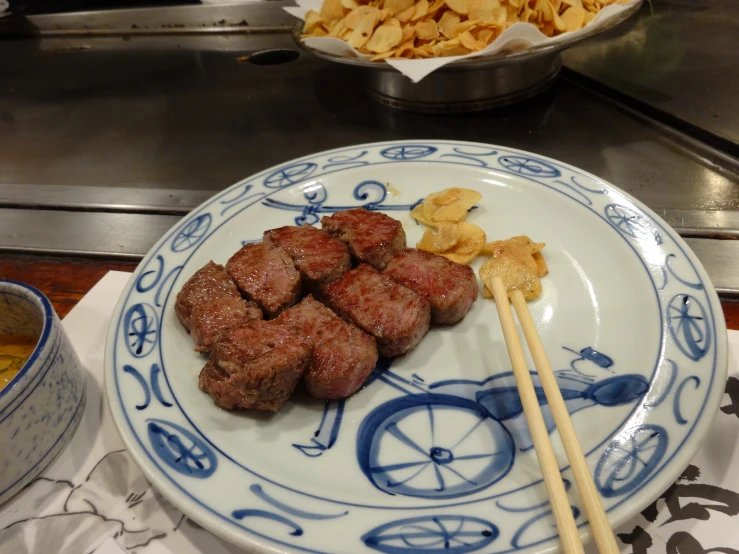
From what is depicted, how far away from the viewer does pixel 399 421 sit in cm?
167

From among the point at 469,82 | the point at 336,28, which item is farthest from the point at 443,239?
the point at 336,28

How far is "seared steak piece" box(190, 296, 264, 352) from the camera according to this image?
1832mm

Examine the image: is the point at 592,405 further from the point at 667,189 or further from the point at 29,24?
the point at 29,24

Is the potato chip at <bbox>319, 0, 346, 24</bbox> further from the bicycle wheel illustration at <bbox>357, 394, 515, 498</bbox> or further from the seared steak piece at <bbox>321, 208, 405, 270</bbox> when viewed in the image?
the bicycle wheel illustration at <bbox>357, 394, 515, 498</bbox>

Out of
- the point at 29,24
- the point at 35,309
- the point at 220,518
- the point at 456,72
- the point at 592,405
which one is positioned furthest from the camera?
the point at 29,24

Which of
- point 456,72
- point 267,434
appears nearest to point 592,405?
point 267,434

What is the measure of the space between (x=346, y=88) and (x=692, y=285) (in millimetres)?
3182

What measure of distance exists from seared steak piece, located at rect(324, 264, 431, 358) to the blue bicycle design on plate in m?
0.15

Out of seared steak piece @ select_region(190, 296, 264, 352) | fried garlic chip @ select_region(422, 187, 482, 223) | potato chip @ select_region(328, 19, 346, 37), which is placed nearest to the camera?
seared steak piece @ select_region(190, 296, 264, 352)

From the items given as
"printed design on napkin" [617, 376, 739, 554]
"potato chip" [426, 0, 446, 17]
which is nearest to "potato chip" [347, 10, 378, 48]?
"potato chip" [426, 0, 446, 17]

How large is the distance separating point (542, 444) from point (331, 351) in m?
0.72

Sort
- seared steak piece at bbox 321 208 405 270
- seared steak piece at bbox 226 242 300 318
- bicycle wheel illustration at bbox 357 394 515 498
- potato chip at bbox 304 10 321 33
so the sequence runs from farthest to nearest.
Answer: potato chip at bbox 304 10 321 33
seared steak piece at bbox 321 208 405 270
seared steak piece at bbox 226 242 300 318
bicycle wheel illustration at bbox 357 394 515 498

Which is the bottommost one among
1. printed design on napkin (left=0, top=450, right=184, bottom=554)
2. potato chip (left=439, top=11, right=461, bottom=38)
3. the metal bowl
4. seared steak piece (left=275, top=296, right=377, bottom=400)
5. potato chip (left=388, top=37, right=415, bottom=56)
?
printed design on napkin (left=0, top=450, right=184, bottom=554)

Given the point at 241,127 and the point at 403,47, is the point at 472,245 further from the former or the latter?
the point at 241,127
